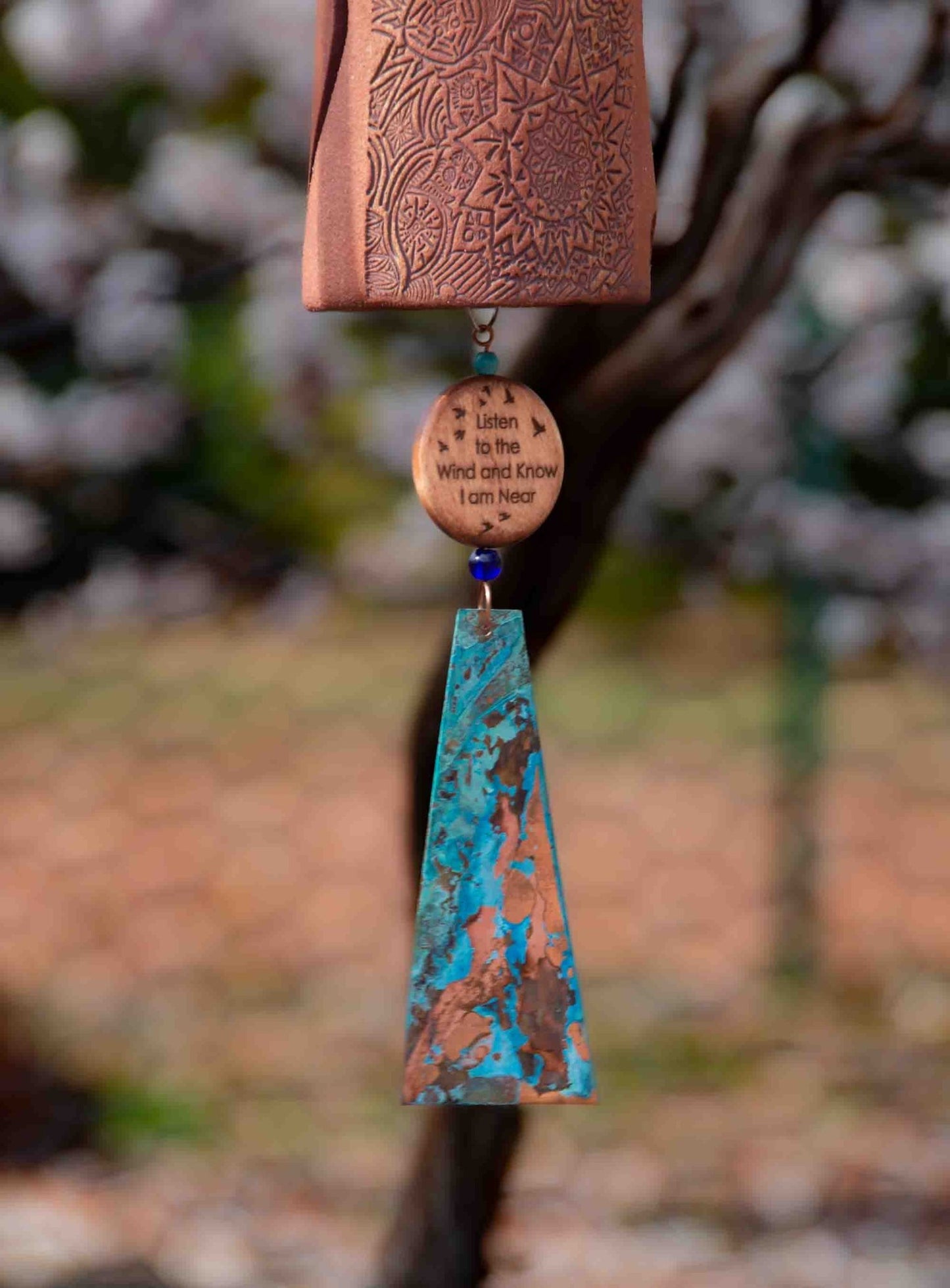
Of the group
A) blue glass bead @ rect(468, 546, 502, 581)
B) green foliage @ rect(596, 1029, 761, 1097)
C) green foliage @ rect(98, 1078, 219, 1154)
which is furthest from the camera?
green foliage @ rect(596, 1029, 761, 1097)

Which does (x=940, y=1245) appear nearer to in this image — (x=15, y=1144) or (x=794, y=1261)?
(x=794, y=1261)

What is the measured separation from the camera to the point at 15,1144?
7.32ft

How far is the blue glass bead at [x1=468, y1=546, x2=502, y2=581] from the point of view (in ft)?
2.66

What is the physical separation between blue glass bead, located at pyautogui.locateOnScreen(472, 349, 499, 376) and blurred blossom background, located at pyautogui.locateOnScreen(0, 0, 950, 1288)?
28 cm

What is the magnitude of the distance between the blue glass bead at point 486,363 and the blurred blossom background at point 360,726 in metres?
0.28

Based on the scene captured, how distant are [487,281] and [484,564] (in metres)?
0.17

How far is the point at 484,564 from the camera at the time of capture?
32.0 inches

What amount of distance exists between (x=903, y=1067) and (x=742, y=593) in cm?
143

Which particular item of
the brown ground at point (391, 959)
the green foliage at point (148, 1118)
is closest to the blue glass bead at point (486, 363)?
the brown ground at point (391, 959)

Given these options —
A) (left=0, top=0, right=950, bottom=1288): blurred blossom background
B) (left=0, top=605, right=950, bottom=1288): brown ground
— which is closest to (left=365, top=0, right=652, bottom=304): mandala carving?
(left=0, top=0, right=950, bottom=1288): blurred blossom background

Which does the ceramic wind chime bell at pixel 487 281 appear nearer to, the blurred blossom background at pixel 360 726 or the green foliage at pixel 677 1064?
the blurred blossom background at pixel 360 726

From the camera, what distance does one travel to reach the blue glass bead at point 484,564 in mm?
811

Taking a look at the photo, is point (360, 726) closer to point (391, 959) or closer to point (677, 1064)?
point (391, 959)

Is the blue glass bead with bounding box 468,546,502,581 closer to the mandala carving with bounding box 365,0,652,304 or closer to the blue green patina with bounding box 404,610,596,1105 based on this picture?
the blue green patina with bounding box 404,610,596,1105
